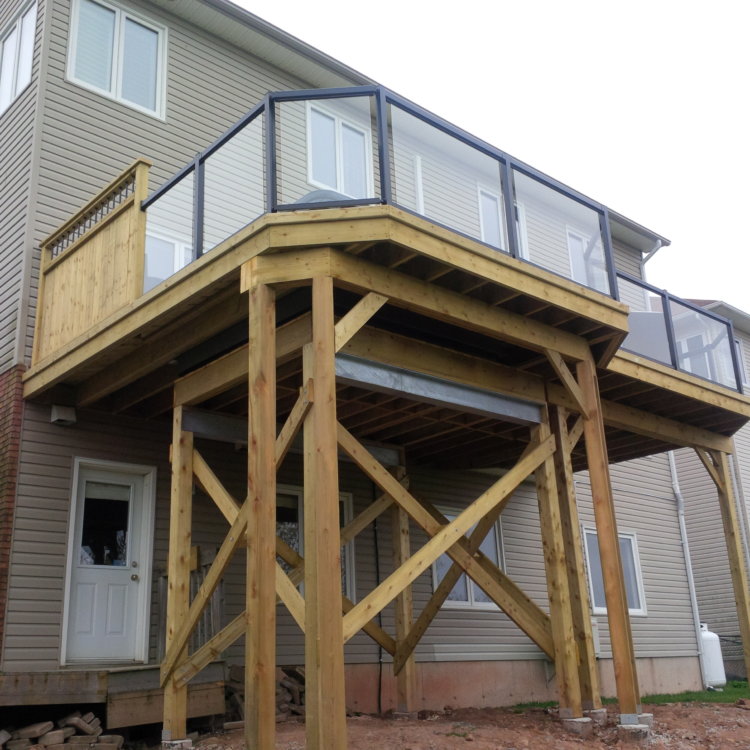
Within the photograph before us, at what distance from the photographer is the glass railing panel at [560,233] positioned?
331 inches

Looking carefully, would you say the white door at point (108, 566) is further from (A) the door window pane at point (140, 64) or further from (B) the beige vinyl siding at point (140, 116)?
(A) the door window pane at point (140, 64)

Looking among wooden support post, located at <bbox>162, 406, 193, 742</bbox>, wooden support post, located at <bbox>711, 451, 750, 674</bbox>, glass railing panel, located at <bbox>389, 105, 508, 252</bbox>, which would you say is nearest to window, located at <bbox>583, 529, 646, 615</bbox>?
wooden support post, located at <bbox>711, 451, 750, 674</bbox>

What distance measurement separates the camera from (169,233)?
7.98 m

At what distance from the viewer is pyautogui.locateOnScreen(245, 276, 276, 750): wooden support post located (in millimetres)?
5762

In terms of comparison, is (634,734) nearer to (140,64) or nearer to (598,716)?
(598,716)

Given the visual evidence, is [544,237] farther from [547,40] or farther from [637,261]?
[547,40]

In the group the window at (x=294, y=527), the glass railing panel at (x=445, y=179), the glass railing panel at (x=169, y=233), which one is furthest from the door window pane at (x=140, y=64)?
the glass railing panel at (x=445, y=179)

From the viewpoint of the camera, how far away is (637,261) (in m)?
18.4

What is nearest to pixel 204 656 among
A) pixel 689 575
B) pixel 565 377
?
pixel 565 377

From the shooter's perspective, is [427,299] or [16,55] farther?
[16,55]

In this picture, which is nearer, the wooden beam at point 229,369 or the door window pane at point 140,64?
the wooden beam at point 229,369

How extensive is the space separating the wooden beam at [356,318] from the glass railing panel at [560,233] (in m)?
1.95

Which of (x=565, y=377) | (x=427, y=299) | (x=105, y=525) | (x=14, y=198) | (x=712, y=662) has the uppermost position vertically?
(x=14, y=198)

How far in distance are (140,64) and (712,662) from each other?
14042 mm
